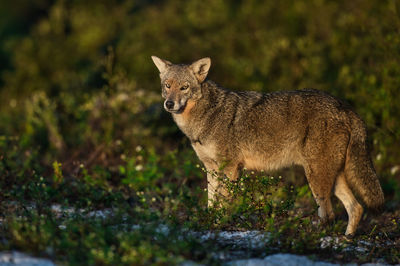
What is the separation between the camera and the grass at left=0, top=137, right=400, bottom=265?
417 centimetres

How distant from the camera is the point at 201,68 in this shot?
6754mm

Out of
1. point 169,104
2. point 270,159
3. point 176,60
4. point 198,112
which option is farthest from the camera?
point 176,60

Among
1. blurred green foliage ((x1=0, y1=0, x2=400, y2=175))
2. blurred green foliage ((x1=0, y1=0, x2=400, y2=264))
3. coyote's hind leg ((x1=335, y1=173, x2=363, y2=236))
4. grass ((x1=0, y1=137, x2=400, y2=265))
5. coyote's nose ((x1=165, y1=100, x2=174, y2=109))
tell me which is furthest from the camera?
blurred green foliage ((x1=0, y1=0, x2=400, y2=175))

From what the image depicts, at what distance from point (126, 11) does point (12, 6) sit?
9629mm

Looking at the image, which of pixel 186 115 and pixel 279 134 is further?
pixel 186 115

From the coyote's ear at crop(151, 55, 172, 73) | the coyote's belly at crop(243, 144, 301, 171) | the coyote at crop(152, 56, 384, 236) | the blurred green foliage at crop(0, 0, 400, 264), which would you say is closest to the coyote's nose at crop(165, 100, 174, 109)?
the coyote at crop(152, 56, 384, 236)

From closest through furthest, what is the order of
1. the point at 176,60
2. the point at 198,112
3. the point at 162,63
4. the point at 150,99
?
1. the point at 198,112
2. the point at 162,63
3. the point at 150,99
4. the point at 176,60

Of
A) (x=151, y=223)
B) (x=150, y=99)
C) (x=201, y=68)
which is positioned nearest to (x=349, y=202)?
(x=201, y=68)

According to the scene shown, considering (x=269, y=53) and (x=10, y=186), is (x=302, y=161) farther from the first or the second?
(x=269, y=53)

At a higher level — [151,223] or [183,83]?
[183,83]

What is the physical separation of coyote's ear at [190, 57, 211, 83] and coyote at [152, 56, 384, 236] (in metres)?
0.01

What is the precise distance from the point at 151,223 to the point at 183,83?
2.45m

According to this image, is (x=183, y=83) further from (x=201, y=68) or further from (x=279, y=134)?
(x=279, y=134)

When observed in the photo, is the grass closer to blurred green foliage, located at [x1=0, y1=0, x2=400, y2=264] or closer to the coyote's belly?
blurred green foliage, located at [x1=0, y1=0, x2=400, y2=264]
